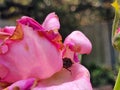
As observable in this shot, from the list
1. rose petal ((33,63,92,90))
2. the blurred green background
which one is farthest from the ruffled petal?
the blurred green background

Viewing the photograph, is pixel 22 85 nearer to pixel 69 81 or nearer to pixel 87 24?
pixel 69 81

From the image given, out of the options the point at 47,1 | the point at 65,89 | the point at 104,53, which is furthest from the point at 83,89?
the point at 104,53

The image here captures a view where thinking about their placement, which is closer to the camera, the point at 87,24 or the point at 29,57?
the point at 29,57

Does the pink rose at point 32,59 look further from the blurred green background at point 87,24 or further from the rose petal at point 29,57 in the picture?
the blurred green background at point 87,24

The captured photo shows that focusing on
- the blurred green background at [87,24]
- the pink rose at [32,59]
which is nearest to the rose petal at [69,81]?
the pink rose at [32,59]

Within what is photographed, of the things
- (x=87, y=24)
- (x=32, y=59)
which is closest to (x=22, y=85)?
(x=32, y=59)

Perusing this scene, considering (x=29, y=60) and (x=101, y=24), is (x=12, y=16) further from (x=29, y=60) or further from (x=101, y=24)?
(x=29, y=60)

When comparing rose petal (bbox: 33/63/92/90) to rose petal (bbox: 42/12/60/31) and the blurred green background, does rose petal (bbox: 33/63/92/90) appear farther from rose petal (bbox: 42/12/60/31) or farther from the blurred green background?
the blurred green background
